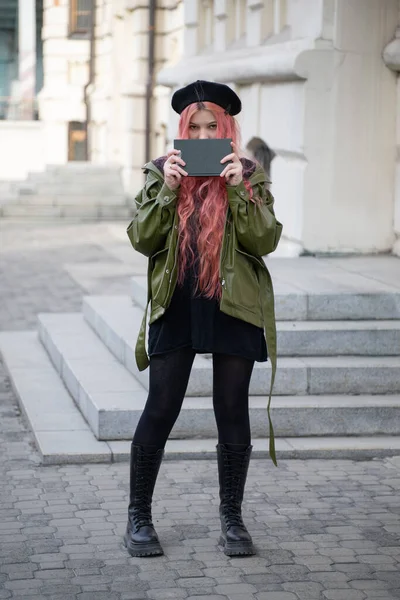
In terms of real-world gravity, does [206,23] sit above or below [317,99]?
above

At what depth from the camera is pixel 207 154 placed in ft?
16.1

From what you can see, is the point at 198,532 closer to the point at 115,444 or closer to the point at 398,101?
the point at 115,444

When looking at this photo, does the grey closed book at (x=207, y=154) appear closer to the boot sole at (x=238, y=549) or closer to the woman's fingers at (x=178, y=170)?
the woman's fingers at (x=178, y=170)

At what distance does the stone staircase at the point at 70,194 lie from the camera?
908 inches

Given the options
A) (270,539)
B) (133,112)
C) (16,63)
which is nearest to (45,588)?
(270,539)

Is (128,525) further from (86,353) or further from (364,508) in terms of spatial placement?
(86,353)

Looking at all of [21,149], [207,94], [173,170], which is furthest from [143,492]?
[21,149]

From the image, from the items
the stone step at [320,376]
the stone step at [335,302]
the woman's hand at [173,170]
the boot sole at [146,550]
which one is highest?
the woman's hand at [173,170]

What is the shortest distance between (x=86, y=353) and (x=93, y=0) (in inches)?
882

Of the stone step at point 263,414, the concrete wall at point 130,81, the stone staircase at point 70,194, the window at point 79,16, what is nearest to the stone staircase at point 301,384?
the stone step at point 263,414

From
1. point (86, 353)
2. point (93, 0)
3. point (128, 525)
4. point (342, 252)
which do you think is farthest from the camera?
point (93, 0)

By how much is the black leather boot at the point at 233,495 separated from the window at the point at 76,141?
2591 cm

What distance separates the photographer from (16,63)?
54.2 meters

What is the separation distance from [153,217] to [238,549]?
1444 millimetres
